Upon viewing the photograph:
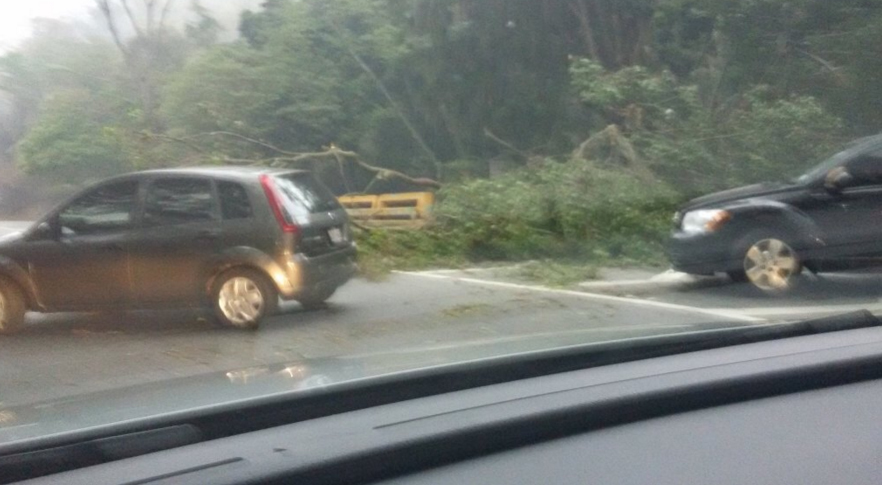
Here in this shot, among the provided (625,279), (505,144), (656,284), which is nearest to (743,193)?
(656,284)

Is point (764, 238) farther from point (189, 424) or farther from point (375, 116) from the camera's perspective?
point (189, 424)

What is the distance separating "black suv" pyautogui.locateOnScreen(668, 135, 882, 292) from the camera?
22.5 ft

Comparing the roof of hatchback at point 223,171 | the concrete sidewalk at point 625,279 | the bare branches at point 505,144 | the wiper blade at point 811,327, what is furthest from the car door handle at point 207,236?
the wiper blade at point 811,327

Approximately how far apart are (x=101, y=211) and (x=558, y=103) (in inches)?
148

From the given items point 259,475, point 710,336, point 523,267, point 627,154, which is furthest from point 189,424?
point 627,154

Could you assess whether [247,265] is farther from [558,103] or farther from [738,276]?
[738,276]

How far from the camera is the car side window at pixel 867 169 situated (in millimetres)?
6914

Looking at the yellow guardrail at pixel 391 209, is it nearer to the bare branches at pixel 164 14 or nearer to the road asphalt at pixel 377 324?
the road asphalt at pixel 377 324

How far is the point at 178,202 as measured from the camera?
18.9 ft

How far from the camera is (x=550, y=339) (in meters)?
3.88

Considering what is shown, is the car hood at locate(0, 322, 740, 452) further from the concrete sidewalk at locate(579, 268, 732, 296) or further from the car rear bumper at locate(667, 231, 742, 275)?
the car rear bumper at locate(667, 231, 742, 275)

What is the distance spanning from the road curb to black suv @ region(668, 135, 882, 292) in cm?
8

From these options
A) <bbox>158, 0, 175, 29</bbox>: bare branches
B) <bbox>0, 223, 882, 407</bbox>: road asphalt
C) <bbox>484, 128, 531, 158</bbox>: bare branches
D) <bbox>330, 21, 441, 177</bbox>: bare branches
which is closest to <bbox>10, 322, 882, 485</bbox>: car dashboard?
<bbox>0, 223, 882, 407</bbox>: road asphalt

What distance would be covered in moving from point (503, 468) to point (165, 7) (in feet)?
12.3
